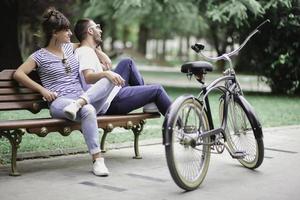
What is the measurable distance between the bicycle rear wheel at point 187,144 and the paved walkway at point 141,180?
0.15 m

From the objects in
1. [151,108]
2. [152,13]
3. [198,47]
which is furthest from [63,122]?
[152,13]

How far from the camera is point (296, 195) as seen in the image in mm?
5391

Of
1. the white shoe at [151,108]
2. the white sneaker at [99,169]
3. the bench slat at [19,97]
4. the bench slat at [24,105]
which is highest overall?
the bench slat at [19,97]

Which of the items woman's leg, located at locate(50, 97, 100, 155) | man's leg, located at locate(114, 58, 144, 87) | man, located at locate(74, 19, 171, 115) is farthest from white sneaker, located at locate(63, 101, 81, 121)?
man's leg, located at locate(114, 58, 144, 87)

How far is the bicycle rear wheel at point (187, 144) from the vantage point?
5.23 metres

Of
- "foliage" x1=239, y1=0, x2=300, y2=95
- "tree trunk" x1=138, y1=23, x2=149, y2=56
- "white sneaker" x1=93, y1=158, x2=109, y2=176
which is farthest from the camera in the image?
"tree trunk" x1=138, y1=23, x2=149, y2=56

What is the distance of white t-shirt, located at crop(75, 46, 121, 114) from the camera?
21.2 ft

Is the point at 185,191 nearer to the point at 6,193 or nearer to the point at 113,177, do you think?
the point at 113,177

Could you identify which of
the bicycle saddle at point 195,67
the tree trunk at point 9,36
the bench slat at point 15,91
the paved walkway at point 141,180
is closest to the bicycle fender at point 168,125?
the paved walkway at point 141,180

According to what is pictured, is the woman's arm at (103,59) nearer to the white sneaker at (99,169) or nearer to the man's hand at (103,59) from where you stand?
the man's hand at (103,59)

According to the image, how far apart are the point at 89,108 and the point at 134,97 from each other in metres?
0.70

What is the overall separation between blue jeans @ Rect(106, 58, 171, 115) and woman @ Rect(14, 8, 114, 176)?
348 millimetres

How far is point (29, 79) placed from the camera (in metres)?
6.18

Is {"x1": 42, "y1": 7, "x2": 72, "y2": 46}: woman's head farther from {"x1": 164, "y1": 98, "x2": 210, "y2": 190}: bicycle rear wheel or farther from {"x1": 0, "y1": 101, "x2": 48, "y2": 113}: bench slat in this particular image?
{"x1": 164, "y1": 98, "x2": 210, "y2": 190}: bicycle rear wheel
